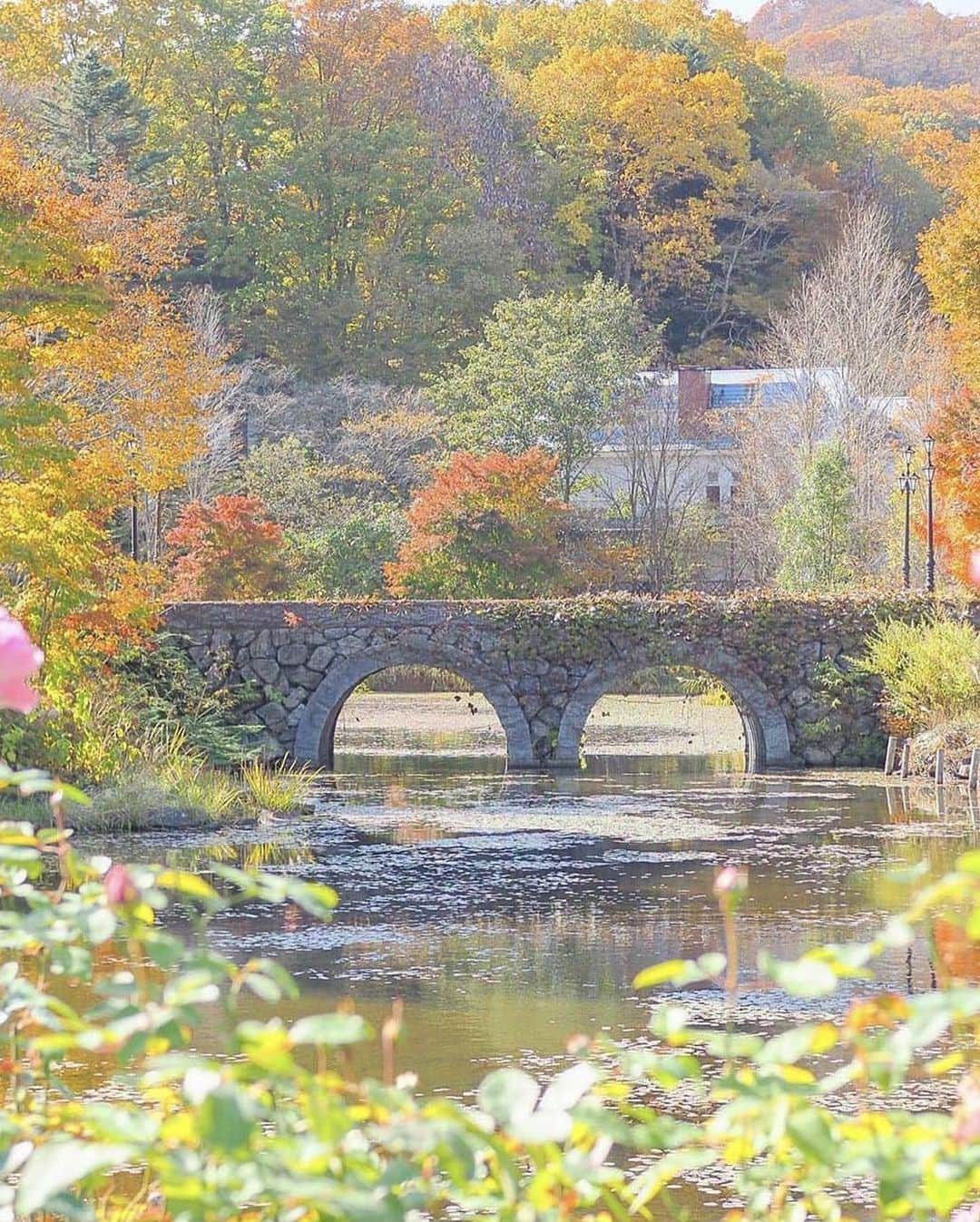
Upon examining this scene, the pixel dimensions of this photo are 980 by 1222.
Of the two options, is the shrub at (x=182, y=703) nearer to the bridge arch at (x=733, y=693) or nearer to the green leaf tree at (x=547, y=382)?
the bridge arch at (x=733, y=693)

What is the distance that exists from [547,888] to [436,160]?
3766cm

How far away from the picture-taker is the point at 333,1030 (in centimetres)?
214

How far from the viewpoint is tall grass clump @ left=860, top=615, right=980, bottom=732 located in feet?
74.6

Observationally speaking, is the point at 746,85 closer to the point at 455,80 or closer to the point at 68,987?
the point at 455,80

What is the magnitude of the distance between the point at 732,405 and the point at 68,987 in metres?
36.2

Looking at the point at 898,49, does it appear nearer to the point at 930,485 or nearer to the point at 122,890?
the point at 930,485

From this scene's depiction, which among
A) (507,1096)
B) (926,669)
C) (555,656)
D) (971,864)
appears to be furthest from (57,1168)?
(555,656)

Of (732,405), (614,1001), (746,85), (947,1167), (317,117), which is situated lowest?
(614,1001)

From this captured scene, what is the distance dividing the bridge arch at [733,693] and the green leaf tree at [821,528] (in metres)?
8.10

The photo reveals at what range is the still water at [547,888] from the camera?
955 centimetres

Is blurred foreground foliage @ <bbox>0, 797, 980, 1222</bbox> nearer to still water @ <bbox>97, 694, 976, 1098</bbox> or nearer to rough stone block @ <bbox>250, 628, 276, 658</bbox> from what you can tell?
still water @ <bbox>97, 694, 976, 1098</bbox>

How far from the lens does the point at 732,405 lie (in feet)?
145

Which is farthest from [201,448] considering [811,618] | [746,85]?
[746,85]

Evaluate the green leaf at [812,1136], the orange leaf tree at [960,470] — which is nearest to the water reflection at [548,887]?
the orange leaf tree at [960,470]
